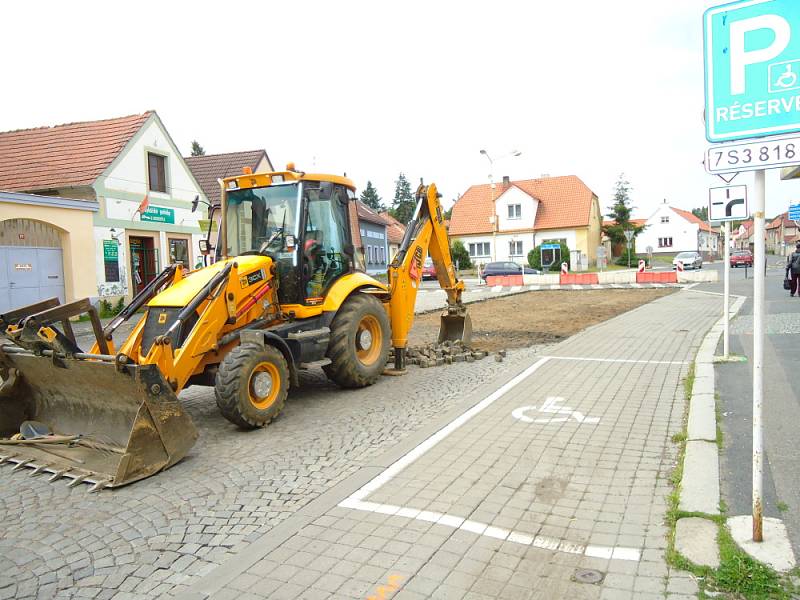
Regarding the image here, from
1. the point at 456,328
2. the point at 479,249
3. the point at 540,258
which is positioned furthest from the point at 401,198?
the point at 456,328

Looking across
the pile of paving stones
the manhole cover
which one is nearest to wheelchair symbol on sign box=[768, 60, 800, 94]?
the manhole cover

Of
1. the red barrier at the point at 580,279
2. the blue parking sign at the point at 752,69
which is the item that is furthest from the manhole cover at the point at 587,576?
the red barrier at the point at 580,279

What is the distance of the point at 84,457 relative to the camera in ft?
18.3

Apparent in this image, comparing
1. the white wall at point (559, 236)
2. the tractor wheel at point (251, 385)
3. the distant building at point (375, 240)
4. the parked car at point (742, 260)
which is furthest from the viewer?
the white wall at point (559, 236)

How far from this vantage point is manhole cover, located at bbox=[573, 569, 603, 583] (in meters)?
3.45

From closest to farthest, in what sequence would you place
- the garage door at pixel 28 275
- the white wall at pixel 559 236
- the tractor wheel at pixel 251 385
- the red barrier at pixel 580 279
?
the tractor wheel at pixel 251 385
the garage door at pixel 28 275
the red barrier at pixel 580 279
the white wall at pixel 559 236

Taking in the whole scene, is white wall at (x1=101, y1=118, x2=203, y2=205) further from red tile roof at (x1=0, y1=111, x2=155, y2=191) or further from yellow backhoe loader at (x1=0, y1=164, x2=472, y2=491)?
yellow backhoe loader at (x1=0, y1=164, x2=472, y2=491)

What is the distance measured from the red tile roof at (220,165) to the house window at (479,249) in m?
29.9

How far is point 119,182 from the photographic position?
21.6m

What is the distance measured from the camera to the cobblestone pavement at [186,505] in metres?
3.72

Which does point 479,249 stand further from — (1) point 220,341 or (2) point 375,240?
(1) point 220,341

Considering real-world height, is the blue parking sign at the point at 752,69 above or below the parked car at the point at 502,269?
above

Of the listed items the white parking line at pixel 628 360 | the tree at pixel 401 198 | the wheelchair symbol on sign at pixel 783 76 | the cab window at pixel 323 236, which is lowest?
the white parking line at pixel 628 360

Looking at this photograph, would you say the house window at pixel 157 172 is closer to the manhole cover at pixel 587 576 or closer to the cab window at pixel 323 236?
the cab window at pixel 323 236
